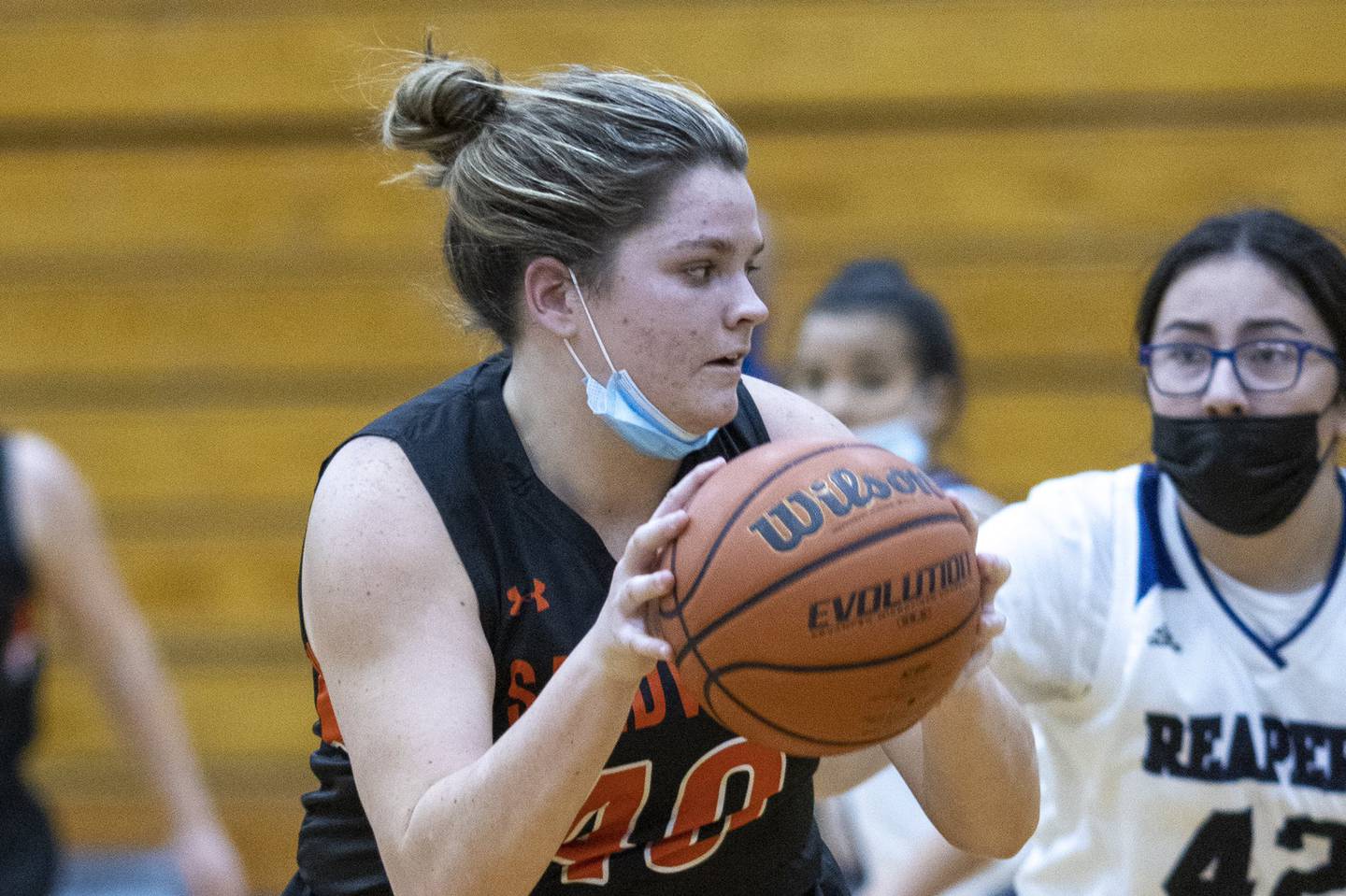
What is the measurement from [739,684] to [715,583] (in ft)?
0.43

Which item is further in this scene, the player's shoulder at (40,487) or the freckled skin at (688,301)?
the player's shoulder at (40,487)

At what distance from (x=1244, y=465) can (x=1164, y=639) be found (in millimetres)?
325

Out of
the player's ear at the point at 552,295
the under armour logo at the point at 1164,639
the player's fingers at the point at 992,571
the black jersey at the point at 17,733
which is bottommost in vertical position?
the black jersey at the point at 17,733

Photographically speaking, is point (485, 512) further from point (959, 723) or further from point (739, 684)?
point (959, 723)

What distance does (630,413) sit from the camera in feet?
7.22

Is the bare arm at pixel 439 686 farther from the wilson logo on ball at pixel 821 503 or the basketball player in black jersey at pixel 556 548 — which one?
the wilson logo on ball at pixel 821 503

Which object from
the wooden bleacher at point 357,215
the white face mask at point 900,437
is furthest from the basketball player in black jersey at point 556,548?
the wooden bleacher at point 357,215

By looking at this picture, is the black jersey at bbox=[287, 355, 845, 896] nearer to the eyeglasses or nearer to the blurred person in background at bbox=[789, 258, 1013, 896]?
the eyeglasses

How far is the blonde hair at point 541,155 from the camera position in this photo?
7.16ft

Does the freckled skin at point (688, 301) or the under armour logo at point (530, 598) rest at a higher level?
the freckled skin at point (688, 301)

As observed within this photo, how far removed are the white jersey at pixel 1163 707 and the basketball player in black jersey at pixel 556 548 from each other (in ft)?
1.69

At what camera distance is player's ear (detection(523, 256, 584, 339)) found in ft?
7.37

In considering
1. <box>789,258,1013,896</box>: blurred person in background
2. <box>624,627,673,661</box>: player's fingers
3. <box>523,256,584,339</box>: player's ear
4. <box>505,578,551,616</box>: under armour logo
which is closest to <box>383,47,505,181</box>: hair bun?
<box>523,256,584,339</box>: player's ear

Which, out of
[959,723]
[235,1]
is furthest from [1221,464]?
[235,1]
